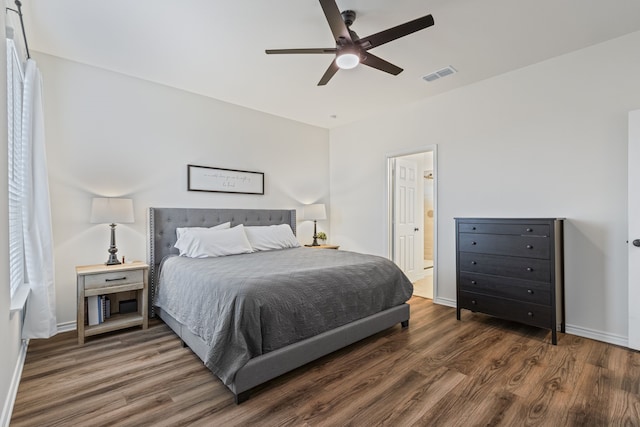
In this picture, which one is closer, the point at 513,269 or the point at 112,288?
the point at 112,288

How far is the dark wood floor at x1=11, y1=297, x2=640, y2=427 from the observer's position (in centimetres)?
180

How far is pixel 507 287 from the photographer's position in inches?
122

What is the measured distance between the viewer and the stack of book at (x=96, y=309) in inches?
115

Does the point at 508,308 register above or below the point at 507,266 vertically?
below

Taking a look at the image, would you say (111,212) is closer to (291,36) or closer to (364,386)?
(291,36)

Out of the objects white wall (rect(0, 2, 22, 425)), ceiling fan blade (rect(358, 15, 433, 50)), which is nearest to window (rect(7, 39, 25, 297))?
white wall (rect(0, 2, 22, 425))

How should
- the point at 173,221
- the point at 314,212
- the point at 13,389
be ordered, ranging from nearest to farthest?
the point at 13,389 < the point at 173,221 < the point at 314,212

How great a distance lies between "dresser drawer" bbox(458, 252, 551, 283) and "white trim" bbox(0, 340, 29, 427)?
3.72 metres

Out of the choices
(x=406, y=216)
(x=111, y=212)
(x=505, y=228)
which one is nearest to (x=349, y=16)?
(x=505, y=228)

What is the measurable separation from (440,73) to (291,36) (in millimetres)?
1733

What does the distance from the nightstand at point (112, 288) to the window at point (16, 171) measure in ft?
1.59

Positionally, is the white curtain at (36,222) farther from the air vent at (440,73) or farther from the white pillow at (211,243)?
the air vent at (440,73)

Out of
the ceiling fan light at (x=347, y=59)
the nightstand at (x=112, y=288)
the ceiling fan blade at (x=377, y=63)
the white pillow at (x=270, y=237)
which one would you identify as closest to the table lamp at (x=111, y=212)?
the nightstand at (x=112, y=288)

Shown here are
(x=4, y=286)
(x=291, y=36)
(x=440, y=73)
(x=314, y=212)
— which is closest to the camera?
(x=4, y=286)
